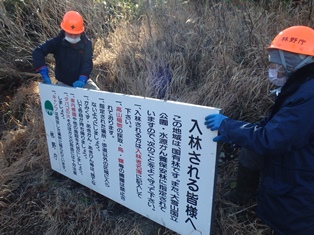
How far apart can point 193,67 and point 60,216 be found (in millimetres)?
2200

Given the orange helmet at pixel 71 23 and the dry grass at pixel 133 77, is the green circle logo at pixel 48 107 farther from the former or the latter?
the orange helmet at pixel 71 23

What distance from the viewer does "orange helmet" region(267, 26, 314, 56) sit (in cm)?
157

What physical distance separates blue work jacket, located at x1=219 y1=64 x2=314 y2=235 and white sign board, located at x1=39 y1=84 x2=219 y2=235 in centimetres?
32

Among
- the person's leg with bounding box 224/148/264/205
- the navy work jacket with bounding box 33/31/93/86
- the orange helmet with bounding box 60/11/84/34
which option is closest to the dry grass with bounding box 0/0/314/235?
the person's leg with bounding box 224/148/264/205

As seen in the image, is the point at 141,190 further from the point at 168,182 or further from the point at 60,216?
the point at 60,216

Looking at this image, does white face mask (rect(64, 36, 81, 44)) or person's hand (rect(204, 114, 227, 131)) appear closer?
person's hand (rect(204, 114, 227, 131))

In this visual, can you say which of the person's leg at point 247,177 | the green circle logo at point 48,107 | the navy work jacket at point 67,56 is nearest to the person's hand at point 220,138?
the person's leg at point 247,177

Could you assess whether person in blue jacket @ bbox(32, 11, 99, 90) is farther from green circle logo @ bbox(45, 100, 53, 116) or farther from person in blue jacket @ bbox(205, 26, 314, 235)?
person in blue jacket @ bbox(205, 26, 314, 235)

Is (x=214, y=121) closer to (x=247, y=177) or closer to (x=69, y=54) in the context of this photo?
(x=247, y=177)

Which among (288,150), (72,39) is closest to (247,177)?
(288,150)

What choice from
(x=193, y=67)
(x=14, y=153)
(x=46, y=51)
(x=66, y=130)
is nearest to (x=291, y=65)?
(x=193, y=67)

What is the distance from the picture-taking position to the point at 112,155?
8.38 feet

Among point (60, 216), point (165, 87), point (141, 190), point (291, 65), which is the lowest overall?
point (60, 216)

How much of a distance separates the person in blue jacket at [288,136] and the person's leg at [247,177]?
12.4 inches
